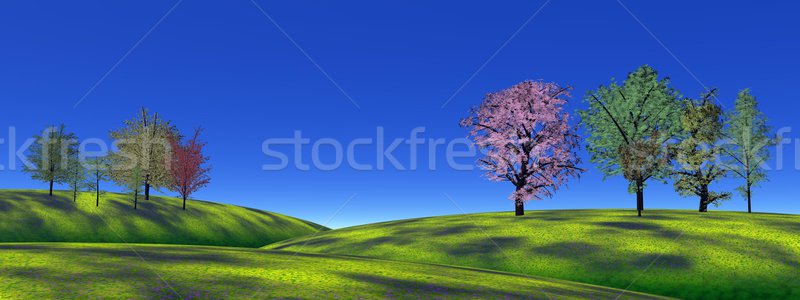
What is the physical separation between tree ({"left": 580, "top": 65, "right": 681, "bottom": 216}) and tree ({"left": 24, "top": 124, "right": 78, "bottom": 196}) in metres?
63.7

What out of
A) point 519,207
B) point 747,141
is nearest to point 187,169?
point 519,207

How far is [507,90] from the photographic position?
54.5 meters

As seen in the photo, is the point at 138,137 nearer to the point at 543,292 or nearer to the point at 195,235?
the point at 195,235

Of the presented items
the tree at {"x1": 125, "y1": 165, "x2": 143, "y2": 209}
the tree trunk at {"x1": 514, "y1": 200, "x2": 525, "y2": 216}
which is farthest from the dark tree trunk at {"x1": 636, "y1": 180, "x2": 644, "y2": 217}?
the tree at {"x1": 125, "y1": 165, "x2": 143, "y2": 209}

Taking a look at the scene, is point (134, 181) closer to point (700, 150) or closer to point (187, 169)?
point (187, 169)

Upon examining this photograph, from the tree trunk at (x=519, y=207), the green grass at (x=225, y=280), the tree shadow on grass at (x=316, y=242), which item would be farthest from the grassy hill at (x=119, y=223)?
the green grass at (x=225, y=280)

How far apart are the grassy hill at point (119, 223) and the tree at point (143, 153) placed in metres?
3.34

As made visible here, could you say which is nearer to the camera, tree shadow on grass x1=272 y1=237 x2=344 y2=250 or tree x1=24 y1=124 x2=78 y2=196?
tree shadow on grass x1=272 y1=237 x2=344 y2=250

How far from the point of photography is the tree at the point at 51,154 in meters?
68.2

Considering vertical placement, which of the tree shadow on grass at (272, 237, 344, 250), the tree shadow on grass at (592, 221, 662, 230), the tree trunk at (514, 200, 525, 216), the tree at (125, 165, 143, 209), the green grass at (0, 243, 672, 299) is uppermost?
the tree at (125, 165, 143, 209)

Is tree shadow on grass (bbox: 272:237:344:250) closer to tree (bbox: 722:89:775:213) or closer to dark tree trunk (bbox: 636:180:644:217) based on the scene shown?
dark tree trunk (bbox: 636:180:644:217)

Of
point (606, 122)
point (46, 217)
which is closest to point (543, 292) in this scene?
point (606, 122)

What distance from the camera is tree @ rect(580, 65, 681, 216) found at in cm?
5991

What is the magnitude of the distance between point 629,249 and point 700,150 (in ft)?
80.1
